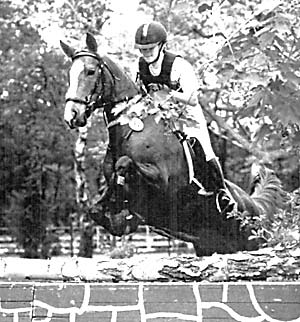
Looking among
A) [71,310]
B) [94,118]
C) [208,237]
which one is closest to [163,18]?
[94,118]

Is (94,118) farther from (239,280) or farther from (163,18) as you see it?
(239,280)

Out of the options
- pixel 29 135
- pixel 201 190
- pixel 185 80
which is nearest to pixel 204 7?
pixel 185 80

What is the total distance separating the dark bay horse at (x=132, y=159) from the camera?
4.31 m

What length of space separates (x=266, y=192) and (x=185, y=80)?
1892 mm

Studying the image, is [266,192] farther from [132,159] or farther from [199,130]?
[132,159]

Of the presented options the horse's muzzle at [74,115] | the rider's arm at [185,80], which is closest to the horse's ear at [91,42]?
the horse's muzzle at [74,115]

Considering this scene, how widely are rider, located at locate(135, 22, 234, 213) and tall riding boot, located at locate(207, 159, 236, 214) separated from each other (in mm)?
129

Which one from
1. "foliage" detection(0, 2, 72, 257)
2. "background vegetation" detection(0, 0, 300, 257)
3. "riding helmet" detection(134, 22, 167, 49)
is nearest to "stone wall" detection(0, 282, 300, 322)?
"background vegetation" detection(0, 0, 300, 257)

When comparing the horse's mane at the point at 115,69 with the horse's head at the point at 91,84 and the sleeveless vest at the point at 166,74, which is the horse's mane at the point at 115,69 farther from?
the sleeveless vest at the point at 166,74

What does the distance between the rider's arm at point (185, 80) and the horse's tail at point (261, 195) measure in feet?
3.55

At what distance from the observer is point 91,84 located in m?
4.30

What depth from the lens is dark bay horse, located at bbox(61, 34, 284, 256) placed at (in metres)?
4.31

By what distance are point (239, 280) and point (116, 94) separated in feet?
5.20

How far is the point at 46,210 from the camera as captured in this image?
12695 millimetres
